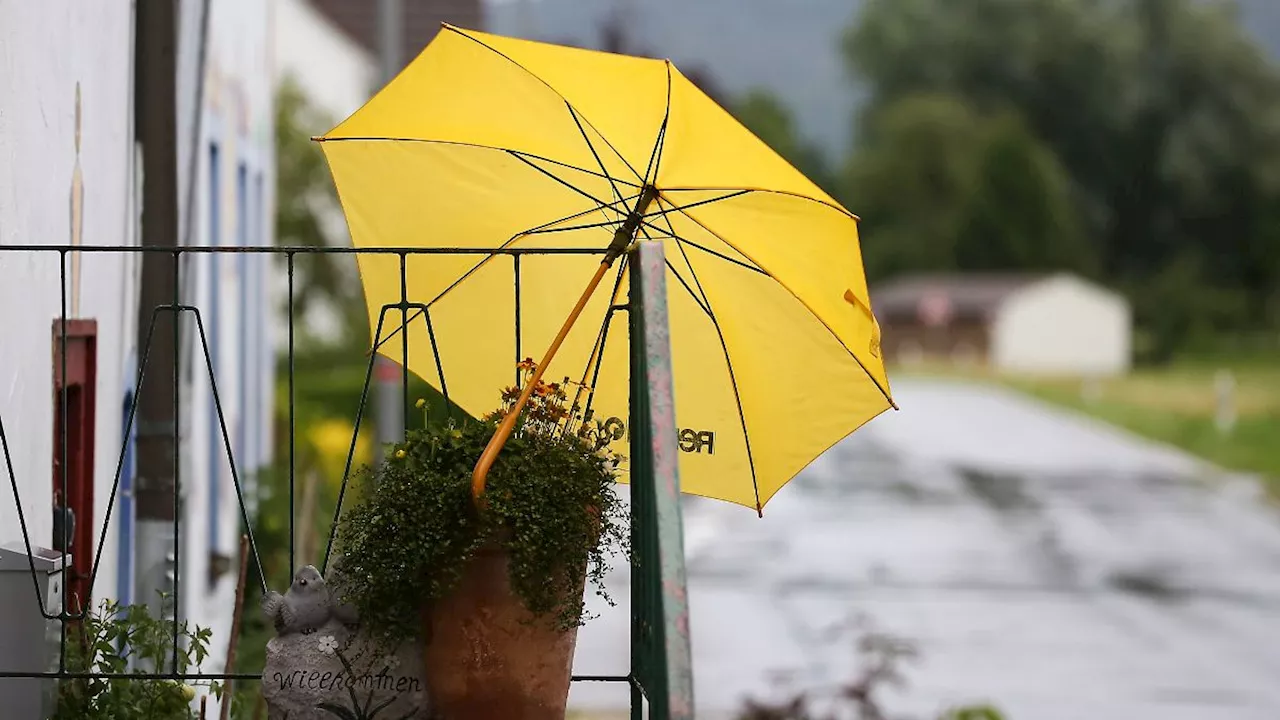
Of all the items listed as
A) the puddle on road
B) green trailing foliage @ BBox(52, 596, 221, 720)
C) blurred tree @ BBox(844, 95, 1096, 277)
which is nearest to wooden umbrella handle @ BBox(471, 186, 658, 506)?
green trailing foliage @ BBox(52, 596, 221, 720)

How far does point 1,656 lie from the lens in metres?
4.34

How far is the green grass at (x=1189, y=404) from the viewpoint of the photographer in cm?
3656

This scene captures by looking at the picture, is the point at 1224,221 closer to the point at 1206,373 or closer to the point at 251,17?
the point at 1206,373

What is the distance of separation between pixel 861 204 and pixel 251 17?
88773 millimetres

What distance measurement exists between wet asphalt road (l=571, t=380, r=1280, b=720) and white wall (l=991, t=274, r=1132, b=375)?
6159 cm

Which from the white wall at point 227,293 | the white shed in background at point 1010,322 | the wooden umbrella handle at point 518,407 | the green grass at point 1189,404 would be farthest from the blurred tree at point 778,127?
the wooden umbrella handle at point 518,407

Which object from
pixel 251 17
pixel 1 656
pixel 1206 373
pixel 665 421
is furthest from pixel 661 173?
pixel 1206 373

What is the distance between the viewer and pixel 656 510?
139 inches

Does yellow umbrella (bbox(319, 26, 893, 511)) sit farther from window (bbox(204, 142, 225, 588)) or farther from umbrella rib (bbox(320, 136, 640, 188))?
window (bbox(204, 142, 225, 588))

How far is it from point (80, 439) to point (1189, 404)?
51.2 m

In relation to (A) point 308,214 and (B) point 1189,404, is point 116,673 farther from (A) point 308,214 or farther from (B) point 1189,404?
(B) point 1189,404

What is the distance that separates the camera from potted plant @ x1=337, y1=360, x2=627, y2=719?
385 centimetres

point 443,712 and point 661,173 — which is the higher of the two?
point 661,173

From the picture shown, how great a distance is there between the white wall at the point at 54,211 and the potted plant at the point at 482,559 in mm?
1231
